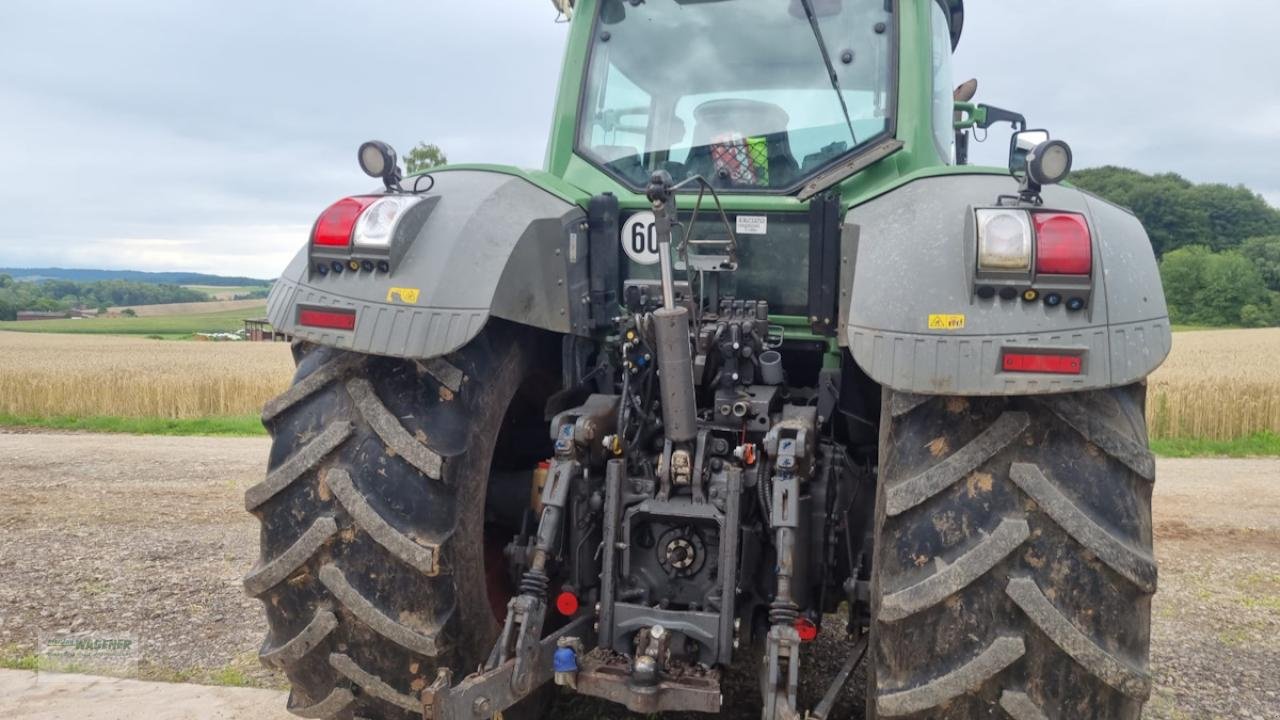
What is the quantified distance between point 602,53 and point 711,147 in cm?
67

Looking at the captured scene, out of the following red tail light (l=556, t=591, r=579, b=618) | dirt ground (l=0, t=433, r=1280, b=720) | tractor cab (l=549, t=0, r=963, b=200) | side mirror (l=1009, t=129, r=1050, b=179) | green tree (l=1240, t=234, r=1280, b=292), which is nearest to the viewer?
red tail light (l=556, t=591, r=579, b=618)

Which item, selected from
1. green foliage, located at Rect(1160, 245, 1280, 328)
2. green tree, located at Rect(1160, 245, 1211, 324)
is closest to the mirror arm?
green foliage, located at Rect(1160, 245, 1280, 328)

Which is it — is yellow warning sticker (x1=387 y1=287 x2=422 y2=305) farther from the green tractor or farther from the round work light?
the round work light

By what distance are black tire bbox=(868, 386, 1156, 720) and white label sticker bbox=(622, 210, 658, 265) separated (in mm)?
1250

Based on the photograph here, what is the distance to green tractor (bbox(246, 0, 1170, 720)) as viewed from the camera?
7.69 feet

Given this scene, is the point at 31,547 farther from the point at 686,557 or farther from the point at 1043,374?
the point at 1043,374

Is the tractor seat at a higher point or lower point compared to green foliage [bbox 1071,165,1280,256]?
lower

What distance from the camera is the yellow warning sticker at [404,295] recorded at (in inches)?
105

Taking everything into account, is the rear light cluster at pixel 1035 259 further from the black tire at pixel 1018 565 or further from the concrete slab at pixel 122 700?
the concrete slab at pixel 122 700

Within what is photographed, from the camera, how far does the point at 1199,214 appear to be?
61688 millimetres

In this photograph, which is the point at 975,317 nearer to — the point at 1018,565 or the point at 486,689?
the point at 1018,565

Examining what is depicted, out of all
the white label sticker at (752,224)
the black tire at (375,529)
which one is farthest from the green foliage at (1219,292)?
the black tire at (375,529)

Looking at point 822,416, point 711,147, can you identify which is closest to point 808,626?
point 822,416

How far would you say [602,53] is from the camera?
3887 millimetres
